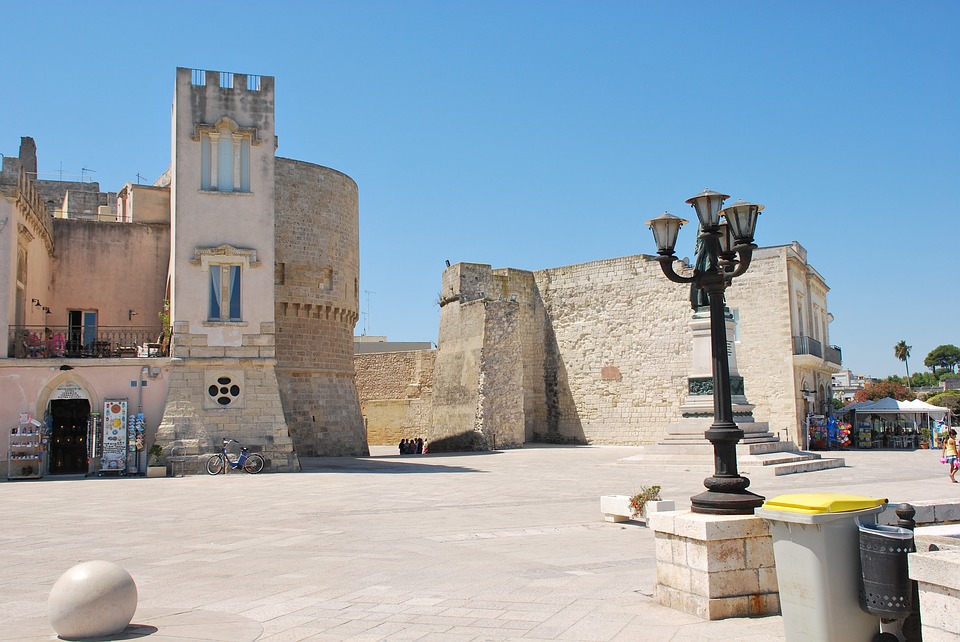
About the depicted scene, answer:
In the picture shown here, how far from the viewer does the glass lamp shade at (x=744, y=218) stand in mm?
7121

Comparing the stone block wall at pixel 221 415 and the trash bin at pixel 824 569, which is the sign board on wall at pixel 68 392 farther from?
the trash bin at pixel 824 569

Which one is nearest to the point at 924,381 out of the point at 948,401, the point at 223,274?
the point at 948,401

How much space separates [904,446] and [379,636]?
29652 mm

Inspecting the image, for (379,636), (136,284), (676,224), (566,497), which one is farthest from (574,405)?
(379,636)

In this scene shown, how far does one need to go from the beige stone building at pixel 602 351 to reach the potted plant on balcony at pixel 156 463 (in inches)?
537

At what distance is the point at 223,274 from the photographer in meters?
20.7

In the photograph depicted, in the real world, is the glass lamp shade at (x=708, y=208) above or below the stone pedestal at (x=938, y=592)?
above

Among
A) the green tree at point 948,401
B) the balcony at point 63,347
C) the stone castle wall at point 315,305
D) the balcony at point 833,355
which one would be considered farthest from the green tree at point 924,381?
the balcony at point 63,347

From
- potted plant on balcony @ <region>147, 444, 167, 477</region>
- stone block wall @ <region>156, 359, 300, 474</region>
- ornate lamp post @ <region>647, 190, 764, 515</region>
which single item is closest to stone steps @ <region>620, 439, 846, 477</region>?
stone block wall @ <region>156, 359, 300, 474</region>

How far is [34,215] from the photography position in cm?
2158

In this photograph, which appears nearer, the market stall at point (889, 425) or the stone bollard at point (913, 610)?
the stone bollard at point (913, 610)

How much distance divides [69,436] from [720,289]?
18258 mm

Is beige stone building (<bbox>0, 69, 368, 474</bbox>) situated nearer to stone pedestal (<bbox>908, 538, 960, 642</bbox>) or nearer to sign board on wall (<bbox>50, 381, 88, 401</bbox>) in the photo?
sign board on wall (<bbox>50, 381, 88, 401</bbox>)

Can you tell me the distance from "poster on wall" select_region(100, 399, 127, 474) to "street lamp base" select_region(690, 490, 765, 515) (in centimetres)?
1649
